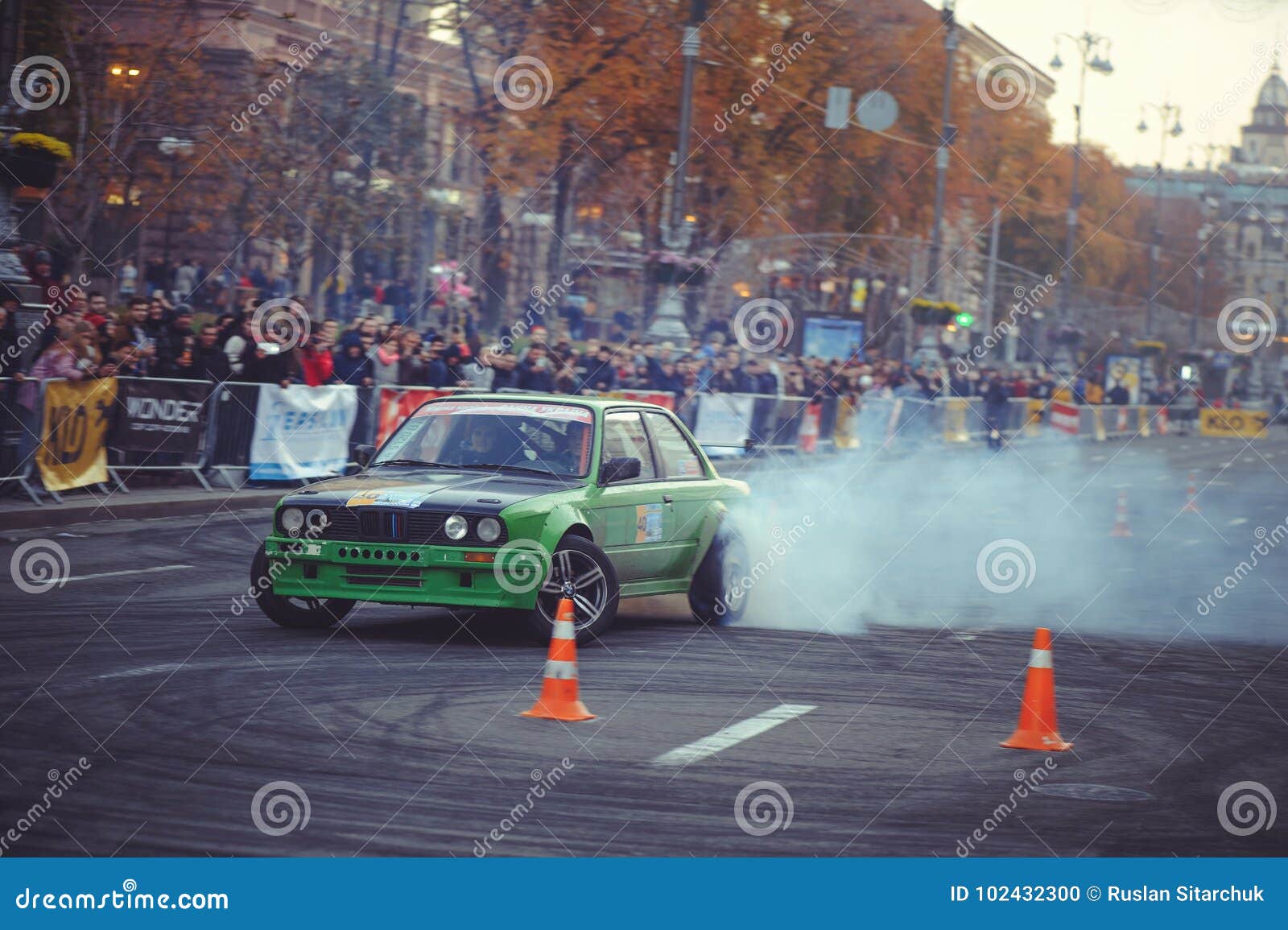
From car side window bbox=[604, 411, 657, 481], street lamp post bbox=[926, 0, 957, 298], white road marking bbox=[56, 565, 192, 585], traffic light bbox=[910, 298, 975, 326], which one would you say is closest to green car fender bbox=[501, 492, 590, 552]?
car side window bbox=[604, 411, 657, 481]

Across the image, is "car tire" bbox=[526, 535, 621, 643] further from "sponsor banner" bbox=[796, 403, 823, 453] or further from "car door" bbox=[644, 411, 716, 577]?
"sponsor banner" bbox=[796, 403, 823, 453]

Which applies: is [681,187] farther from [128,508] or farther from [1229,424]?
[1229,424]

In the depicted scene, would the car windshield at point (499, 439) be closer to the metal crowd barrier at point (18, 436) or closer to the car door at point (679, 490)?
the car door at point (679, 490)

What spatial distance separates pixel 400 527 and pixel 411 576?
10.9 inches

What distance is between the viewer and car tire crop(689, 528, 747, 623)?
1288 cm

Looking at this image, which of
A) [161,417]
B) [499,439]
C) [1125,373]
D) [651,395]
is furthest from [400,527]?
[1125,373]

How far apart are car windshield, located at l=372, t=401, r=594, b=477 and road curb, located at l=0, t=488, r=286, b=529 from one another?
5.96 metres

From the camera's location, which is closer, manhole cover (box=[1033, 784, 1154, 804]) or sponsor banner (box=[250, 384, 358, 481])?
manhole cover (box=[1033, 784, 1154, 804])

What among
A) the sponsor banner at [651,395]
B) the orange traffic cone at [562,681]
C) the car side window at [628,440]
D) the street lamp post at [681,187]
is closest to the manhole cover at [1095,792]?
the orange traffic cone at [562,681]

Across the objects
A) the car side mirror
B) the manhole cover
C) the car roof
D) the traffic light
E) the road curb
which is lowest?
the road curb

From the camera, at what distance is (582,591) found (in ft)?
37.2

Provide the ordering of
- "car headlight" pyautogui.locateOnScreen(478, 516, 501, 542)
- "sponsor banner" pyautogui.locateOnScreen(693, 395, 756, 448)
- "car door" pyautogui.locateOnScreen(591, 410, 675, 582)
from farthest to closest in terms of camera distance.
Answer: "sponsor banner" pyautogui.locateOnScreen(693, 395, 756, 448) < "car door" pyautogui.locateOnScreen(591, 410, 675, 582) < "car headlight" pyautogui.locateOnScreen(478, 516, 501, 542)

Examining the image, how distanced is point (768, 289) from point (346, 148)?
Result: 2217 cm

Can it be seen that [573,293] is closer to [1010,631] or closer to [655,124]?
[655,124]
